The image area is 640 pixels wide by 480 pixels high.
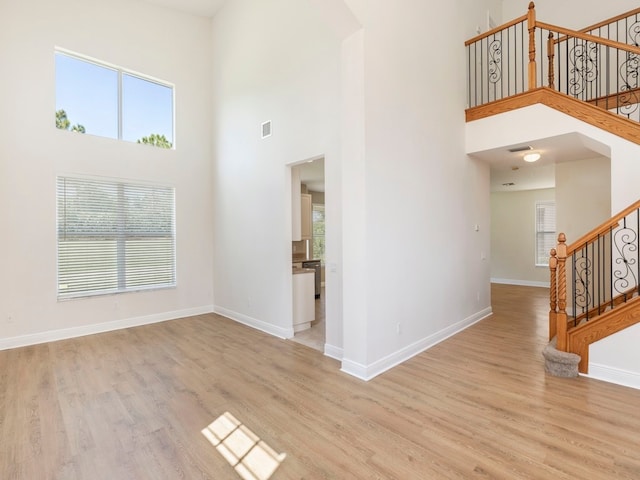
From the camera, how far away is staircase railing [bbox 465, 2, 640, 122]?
414cm

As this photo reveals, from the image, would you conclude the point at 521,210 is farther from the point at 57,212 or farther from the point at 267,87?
the point at 57,212

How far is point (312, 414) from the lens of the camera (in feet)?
8.41

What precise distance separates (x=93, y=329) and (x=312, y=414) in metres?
4.09

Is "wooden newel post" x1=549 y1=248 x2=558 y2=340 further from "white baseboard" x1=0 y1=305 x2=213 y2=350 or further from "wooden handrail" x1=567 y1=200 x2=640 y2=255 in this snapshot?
"white baseboard" x1=0 y1=305 x2=213 y2=350

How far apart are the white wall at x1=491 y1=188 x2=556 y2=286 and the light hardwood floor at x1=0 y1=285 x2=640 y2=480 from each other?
5.77m

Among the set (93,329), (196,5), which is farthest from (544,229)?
(93,329)

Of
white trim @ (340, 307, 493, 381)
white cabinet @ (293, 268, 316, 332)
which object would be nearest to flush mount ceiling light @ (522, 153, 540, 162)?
white trim @ (340, 307, 493, 381)

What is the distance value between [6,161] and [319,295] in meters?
5.75

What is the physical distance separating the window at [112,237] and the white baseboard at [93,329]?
495mm

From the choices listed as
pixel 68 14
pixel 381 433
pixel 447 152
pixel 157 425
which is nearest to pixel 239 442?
→ pixel 157 425

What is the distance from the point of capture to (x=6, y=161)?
423 centimetres

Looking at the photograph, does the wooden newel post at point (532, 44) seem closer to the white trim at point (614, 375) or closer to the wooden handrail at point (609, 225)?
the wooden handrail at point (609, 225)

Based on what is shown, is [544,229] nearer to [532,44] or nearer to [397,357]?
[532,44]

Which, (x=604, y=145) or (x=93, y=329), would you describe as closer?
(x=604, y=145)
